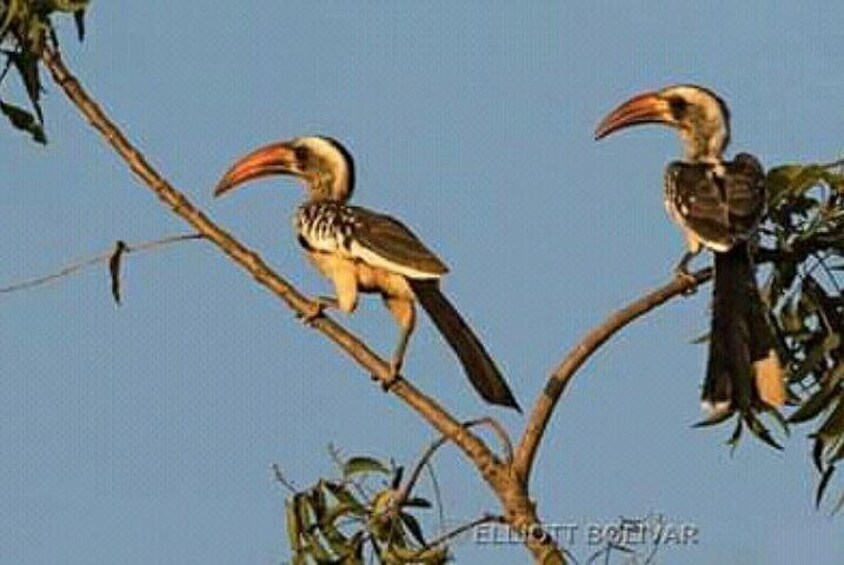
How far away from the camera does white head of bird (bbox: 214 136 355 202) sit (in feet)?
14.6

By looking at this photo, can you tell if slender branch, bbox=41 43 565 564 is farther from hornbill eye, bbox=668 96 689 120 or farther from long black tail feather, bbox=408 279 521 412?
hornbill eye, bbox=668 96 689 120

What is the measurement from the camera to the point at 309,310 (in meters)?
2.85

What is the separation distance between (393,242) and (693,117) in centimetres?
99

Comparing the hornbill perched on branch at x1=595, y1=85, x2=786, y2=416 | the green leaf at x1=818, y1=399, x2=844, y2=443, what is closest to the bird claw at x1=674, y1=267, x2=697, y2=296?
the hornbill perched on branch at x1=595, y1=85, x2=786, y2=416

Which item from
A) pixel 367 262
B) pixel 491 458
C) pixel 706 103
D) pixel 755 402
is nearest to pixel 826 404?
pixel 755 402

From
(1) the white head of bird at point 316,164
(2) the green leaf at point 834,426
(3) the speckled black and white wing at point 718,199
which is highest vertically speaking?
(1) the white head of bird at point 316,164

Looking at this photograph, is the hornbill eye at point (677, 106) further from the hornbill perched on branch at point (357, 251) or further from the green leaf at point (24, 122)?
the green leaf at point (24, 122)

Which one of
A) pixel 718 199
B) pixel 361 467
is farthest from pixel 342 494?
pixel 718 199

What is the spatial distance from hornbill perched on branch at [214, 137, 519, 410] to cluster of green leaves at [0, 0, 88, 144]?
0.72 meters

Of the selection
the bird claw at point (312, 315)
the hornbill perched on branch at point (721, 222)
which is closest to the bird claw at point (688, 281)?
the hornbill perched on branch at point (721, 222)

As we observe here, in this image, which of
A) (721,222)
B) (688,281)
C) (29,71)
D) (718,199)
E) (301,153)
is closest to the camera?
(29,71)

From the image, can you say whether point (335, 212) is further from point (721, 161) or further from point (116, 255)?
point (116, 255)

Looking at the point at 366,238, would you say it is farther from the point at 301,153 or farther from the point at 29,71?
the point at 29,71

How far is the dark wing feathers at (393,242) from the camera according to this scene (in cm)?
373
